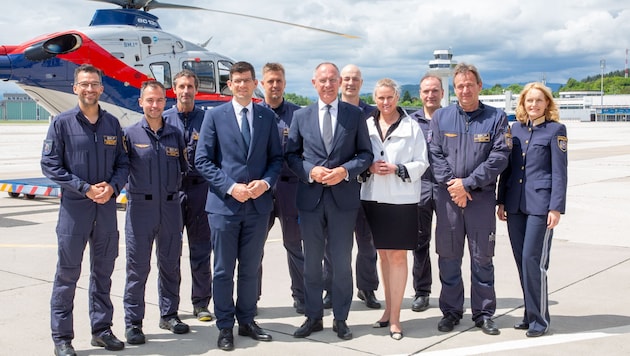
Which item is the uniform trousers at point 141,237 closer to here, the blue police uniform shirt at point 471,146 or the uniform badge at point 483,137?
the blue police uniform shirt at point 471,146

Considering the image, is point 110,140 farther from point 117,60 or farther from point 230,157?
point 117,60

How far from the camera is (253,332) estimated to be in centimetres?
479

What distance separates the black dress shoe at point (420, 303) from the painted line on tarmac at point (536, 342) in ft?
3.25

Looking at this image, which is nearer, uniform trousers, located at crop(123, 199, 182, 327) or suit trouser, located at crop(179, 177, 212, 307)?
uniform trousers, located at crop(123, 199, 182, 327)

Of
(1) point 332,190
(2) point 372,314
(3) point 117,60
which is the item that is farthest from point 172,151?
(3) point 117,60

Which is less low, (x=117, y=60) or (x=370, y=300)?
(x=117, y=60)

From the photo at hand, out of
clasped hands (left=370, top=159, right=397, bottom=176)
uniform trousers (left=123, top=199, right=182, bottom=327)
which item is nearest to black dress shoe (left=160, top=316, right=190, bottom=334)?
uniform trousers (left=123, top=199, right=182, bottom=327)

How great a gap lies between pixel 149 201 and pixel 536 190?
116 inches

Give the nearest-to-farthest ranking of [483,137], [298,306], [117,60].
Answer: [483,137] < [298,306] < [117,60]

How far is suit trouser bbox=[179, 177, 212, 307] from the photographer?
537 cm

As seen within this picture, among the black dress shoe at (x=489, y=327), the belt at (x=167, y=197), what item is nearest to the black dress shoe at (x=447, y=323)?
the black dress shoe at (x=489, y=327)

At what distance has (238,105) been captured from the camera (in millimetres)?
4832

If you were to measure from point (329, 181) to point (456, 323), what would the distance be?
1633mm

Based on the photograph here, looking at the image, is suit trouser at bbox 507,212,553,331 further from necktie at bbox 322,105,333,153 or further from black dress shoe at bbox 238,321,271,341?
black dress shoe at bbox 238,321,271,341
